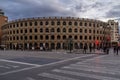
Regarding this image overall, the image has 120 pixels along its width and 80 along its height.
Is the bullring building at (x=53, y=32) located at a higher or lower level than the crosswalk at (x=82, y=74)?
higher

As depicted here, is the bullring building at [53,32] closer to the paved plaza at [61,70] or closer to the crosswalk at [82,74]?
the paved plaza at [61,70]

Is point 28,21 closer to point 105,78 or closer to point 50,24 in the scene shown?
point 50,24

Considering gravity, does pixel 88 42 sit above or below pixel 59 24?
below

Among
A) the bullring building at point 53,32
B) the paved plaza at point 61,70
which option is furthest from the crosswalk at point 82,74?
the bullring building at point 53,32

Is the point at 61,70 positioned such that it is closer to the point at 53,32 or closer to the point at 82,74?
the point at 82,74

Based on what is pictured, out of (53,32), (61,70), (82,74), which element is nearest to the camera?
(82,74)

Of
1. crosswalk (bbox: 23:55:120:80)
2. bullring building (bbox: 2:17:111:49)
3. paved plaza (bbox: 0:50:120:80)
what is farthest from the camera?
bullring building (bbox: 2:17:111:49)

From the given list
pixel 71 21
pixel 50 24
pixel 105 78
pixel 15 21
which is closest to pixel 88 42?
pixel 71 21

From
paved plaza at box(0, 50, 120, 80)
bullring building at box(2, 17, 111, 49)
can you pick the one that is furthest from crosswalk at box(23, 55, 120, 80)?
bullring building at box(2, 17, 111, 49)

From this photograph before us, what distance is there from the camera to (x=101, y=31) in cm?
8112

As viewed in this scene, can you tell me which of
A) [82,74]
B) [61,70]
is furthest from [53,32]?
[82,74]

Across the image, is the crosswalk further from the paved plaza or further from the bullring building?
the bullring building

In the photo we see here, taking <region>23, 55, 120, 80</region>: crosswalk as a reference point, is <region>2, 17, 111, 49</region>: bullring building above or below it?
above

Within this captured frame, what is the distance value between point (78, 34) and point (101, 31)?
13.6 m
